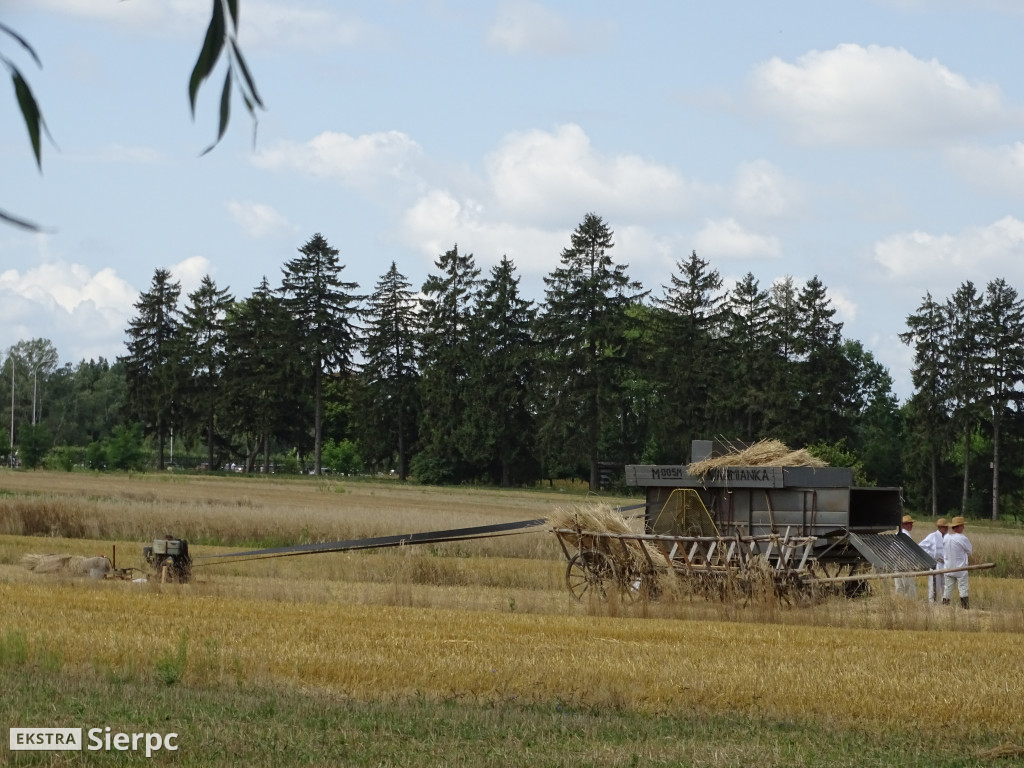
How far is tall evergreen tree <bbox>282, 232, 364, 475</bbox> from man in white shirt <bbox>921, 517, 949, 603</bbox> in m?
74.6

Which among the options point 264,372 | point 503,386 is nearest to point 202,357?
point 264,372

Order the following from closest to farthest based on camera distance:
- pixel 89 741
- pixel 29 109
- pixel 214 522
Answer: pixel 29 109 < pixel 89 741 < pixel 214 522

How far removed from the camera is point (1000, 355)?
72438mm

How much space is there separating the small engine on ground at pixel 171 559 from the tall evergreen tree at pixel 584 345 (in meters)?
60.5

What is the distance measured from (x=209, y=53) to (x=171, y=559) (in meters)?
18.8

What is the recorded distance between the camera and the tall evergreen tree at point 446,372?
280ft

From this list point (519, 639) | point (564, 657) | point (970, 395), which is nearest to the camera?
point (564, 657)

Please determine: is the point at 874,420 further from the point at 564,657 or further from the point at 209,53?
the point at 209,53

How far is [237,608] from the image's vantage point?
17156 millimetres

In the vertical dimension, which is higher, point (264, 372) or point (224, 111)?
point (264, 372)

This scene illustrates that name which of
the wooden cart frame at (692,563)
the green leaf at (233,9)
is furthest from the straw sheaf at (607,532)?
the green leaf at (233,9)

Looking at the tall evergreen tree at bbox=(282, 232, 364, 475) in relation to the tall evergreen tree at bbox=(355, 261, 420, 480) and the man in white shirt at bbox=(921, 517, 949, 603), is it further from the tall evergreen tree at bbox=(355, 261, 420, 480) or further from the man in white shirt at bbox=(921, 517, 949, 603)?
the man in white shirt at bbox=(921, 517, 949, 603)

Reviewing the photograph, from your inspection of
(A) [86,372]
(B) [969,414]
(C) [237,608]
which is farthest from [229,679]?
(A) [86,372]

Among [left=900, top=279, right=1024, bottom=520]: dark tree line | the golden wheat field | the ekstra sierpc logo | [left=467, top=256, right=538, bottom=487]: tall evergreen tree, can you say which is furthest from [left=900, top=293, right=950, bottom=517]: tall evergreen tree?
the ekstra sierpc logo
